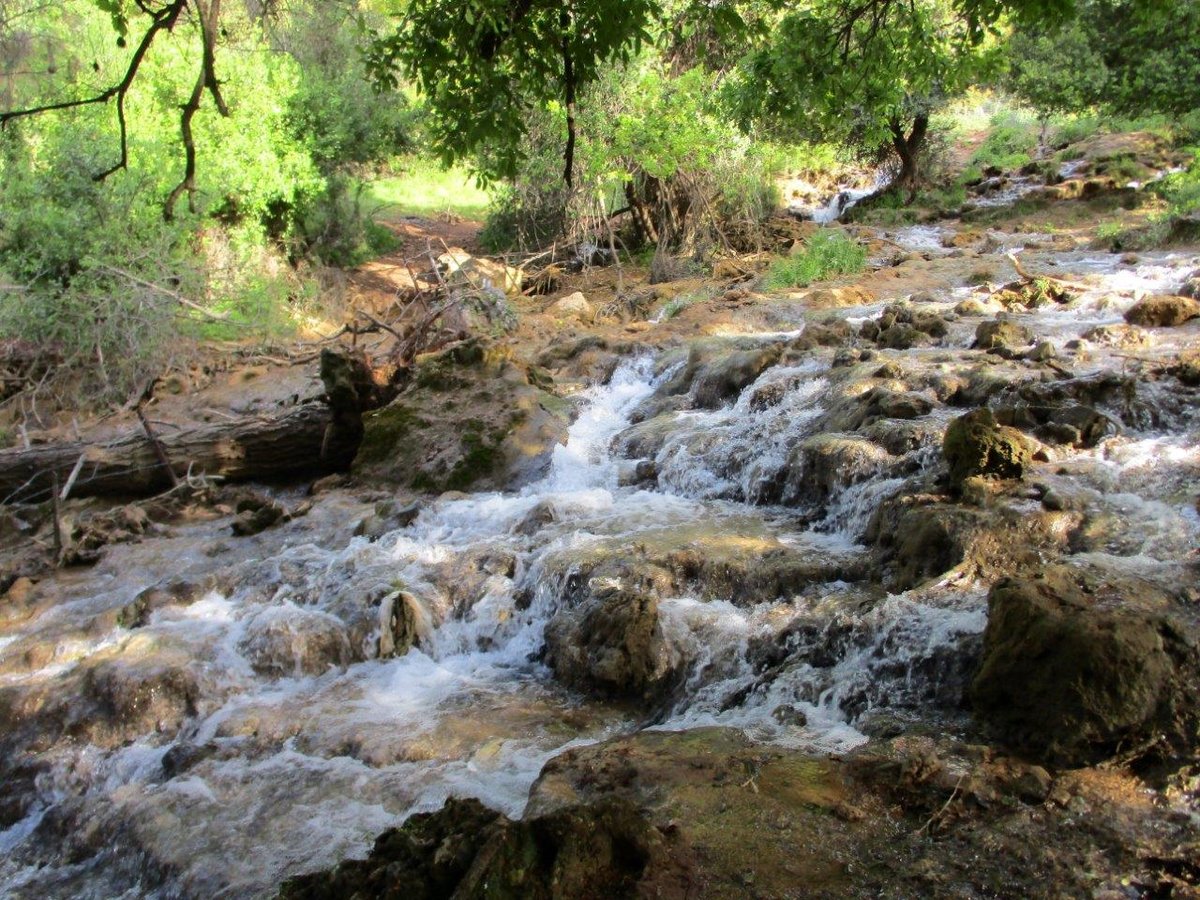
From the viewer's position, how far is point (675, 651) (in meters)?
5.15

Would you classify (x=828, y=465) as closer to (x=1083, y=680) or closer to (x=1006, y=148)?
(x=1083, y=680)

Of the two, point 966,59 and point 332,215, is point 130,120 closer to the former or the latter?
point 332,215

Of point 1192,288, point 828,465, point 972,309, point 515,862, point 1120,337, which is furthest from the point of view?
point 972,309

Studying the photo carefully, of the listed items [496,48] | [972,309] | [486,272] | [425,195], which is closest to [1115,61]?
[972,309]

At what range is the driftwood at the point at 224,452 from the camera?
29.8 feet

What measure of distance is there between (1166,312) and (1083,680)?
24.7 feet

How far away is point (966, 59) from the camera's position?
5.53 meters

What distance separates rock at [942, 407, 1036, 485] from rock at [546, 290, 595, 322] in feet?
30.4

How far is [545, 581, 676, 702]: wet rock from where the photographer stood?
5023 mm

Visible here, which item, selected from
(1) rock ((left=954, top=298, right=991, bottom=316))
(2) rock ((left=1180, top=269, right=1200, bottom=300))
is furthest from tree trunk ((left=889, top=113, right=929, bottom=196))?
(2) rock ((left=1180, top=269, right=1200, bottom=300))

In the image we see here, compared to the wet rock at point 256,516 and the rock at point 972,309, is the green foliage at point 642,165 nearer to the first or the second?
the rock at point 972,309

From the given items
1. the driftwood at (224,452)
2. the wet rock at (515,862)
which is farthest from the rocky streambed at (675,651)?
the driftwood at (224,452)

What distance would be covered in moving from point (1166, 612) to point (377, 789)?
349 cm

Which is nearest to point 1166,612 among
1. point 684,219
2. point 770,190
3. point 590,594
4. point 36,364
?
point 590,594
